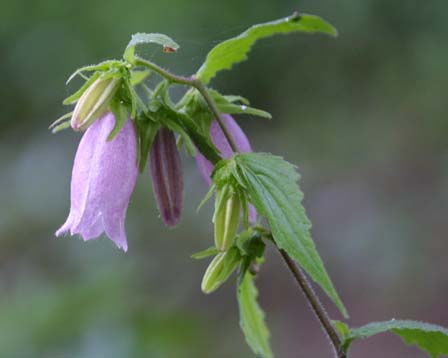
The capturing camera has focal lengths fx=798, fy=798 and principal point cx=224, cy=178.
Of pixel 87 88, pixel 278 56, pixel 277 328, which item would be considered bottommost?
pixel 277 328

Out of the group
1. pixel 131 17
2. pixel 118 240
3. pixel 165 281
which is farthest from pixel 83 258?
pixel 131 17

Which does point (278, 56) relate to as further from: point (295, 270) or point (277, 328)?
point (295, 270)

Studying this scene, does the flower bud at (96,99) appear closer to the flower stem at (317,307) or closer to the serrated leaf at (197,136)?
the serrated leaf at (197,136)

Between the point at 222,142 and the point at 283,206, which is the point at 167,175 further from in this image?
the point at 283,206

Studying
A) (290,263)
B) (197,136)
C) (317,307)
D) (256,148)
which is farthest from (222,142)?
(256,148)

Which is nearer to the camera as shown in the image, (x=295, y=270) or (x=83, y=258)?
(x=295, y=270)
